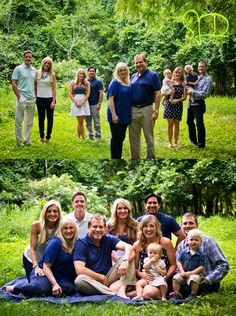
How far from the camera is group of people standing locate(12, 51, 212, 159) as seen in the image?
5.98 meters

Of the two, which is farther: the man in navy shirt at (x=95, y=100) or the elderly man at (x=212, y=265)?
the man in navy shirt at (x=95, y=100)

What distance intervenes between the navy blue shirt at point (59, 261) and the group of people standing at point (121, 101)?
57.0 inches

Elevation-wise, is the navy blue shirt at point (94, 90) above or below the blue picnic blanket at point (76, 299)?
above

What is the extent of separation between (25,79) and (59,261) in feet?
7.54

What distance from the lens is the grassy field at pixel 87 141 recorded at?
7095 millimetres

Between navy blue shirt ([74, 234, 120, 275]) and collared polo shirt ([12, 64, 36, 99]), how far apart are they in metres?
2.08

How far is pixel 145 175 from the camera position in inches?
400

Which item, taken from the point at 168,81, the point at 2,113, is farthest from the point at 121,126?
the point at 2,113

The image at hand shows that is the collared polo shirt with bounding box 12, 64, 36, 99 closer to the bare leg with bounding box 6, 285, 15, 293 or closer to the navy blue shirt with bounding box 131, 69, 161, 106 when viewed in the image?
the navy blue shirt with bounding box 131, 69, 161, 106

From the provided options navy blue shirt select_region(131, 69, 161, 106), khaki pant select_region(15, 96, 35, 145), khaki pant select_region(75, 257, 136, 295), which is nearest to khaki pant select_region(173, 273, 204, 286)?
khaki pant select_region(75, 257, 136, 295)

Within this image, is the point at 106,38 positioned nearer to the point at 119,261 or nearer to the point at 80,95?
the point at 80,95

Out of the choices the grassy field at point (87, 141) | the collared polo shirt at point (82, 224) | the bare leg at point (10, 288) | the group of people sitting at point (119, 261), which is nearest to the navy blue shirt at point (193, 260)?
the group of people sitting at point (119, 261)

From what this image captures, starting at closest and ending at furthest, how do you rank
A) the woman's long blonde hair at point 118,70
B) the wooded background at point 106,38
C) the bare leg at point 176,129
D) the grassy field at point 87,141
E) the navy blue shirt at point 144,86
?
the woman's long blonde hair at point 118,70
the navy blue shirt at point 144,86
the bare leg at point 176,129
the grassy field at point 87,141
the wooded background at point 106,38

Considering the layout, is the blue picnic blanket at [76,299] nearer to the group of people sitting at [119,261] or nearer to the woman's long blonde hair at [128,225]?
the group of people sitting at [119,261]
